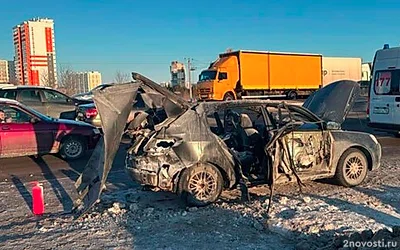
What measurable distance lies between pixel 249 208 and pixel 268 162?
2.74 feet

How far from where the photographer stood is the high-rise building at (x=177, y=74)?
58.4 metres

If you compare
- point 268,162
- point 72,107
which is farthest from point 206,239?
point 72,107

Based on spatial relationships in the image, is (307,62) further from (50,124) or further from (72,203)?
(72,203)

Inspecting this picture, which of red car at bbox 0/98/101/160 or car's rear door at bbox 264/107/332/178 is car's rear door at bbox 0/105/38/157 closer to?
red car at bbox 0/98/101/160

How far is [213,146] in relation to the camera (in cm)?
673

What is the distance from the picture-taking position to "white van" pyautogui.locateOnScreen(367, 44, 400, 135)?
12367 millimetres

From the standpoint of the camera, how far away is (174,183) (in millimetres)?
6594

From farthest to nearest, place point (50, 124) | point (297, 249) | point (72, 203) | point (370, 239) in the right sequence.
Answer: point (50, 124)
point (72, 203)
point (297, 249)
point (370, 239)

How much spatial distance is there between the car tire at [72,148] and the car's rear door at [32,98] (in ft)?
21.2

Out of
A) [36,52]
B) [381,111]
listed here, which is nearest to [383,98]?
[381,111]

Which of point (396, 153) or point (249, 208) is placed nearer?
point (249, 208)

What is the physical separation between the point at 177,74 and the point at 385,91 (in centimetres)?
5167

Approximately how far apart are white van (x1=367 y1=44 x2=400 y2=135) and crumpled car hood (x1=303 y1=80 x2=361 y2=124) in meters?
4.06

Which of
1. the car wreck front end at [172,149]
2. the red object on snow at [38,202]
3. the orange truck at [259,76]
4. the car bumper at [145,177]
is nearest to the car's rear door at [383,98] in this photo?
the car wreck front end at [172,149]
